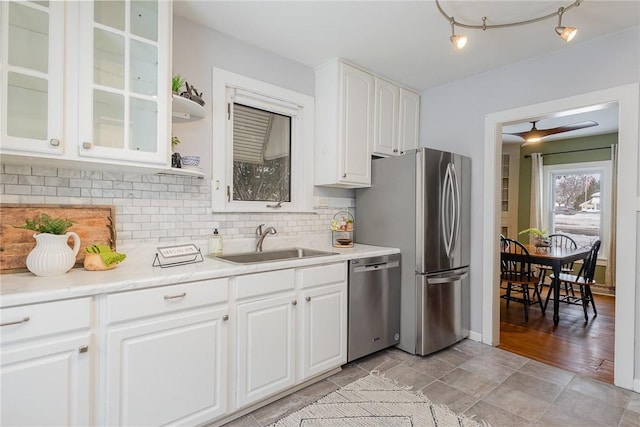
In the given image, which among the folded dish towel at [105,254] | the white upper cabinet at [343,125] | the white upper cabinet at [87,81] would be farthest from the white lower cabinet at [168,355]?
the white upper cabinet at [343,125]

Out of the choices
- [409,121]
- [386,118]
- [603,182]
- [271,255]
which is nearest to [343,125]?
[386,118]

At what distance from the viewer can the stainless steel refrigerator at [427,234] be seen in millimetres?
2734

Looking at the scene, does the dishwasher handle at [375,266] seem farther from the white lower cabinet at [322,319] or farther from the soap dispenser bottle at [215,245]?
the soap dispenser bottle at [215,245]

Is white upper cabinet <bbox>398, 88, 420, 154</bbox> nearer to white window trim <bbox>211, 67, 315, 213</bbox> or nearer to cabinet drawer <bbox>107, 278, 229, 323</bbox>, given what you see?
white window trim <bbox>211, 67, 315, 213</bbox>

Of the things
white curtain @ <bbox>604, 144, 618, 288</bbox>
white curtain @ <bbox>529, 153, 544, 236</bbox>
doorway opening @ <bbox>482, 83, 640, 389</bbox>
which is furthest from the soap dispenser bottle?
white curtain @ <bbox>604, 144, 618, 288</bbox>

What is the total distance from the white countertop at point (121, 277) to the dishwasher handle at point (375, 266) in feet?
1.48

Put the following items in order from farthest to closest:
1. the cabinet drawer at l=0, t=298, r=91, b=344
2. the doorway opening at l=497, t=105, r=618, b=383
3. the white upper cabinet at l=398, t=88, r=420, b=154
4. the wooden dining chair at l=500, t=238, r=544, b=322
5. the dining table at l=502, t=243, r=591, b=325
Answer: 1. the wooden dining chair at l=500, t=238, r=544, b=322
2. the dining table at l=502, t=243, r=591, b=325
3. the white upper cabinet at l=398, t=88, r=420, b=154
4. the doorway opening at l=497, t=105, r=618, b=383
5. the cabinet drawer at l=0, t=298, r=91, b=344

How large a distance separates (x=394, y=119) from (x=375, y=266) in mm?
1575

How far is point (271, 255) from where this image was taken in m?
2.67

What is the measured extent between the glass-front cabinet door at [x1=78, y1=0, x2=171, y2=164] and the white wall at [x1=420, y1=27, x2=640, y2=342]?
2672 mm

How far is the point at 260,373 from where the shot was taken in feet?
6.44

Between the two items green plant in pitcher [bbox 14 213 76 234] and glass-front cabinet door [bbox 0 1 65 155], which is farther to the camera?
green plant in pitcher [bbox 14 213 76 234]

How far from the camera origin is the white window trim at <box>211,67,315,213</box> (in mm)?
2416

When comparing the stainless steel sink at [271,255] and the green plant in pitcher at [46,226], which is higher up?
the green plant in pitcher at [46,226]
